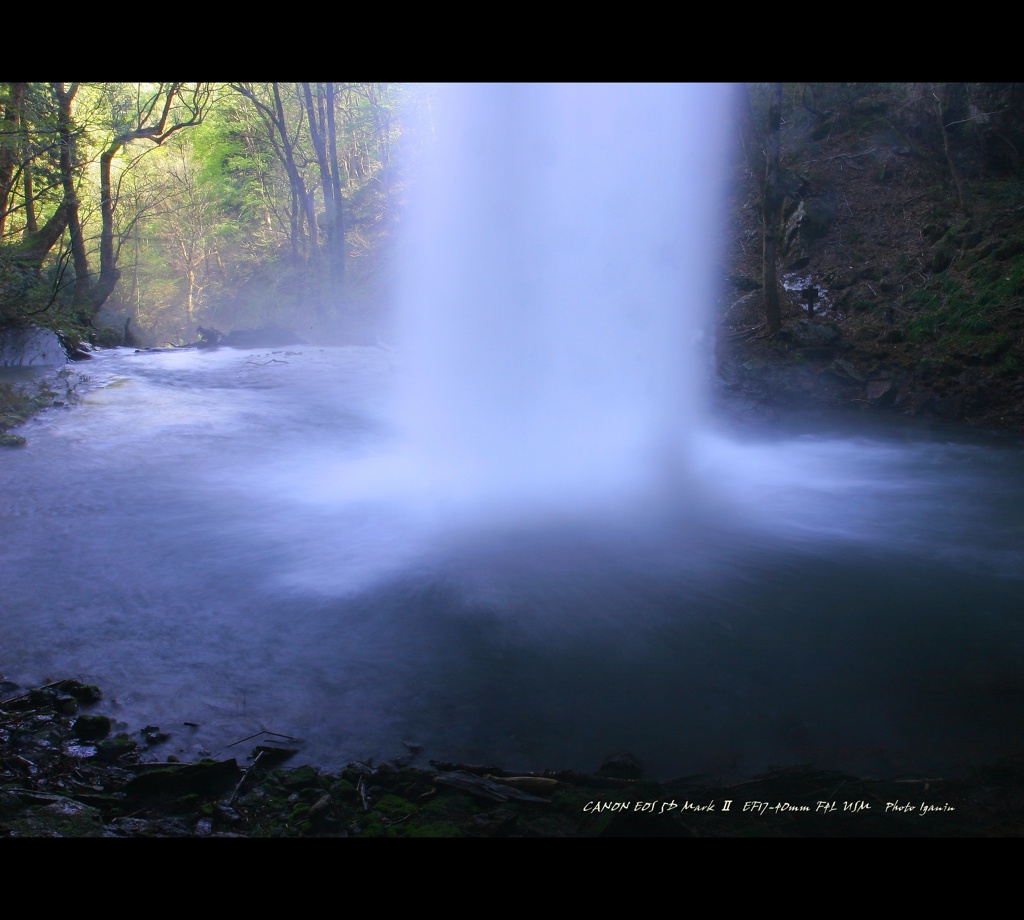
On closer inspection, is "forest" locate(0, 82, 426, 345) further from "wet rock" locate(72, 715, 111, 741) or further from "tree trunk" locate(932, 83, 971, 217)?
"tree trunk" locate(932, 83, 971, 217)

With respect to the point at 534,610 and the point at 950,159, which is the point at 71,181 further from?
the point at 950,159

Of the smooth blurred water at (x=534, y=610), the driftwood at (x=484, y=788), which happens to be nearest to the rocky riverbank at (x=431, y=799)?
the driftwood at (x=484, y=788)

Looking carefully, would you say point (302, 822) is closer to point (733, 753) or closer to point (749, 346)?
point (733, 753)

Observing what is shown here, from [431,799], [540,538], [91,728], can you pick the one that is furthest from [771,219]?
[91,728]

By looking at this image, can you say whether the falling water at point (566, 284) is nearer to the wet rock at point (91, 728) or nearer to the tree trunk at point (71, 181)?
the wet rock at point (91, 728)

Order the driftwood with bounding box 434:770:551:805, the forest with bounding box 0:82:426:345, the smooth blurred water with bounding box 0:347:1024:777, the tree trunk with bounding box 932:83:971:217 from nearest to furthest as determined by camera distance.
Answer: the driftwood with bounding box 434:770:551:805 < the smooth blurred water with bounding box 0:347:1024:777 < the tree trunk with bounding box 932:83:971:217 < the forest with bounding box 0:82:426:345

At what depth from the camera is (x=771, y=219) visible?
13828 mm

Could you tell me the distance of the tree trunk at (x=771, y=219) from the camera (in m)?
12.8

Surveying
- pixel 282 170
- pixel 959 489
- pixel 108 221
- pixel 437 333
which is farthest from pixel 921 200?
pixel 282 170

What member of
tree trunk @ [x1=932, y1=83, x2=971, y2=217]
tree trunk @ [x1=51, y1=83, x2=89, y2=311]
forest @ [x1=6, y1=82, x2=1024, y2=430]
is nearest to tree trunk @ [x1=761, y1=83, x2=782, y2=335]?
forest @ [x1=6, y1=82, x2=1024, y2=430]

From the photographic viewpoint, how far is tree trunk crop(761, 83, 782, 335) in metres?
12.8

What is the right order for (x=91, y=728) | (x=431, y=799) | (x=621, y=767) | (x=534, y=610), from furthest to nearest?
1. (x=534, y=610)
2. (x=91, y=728)
3. (x=621, y=767)
4. (x=431, y=799)

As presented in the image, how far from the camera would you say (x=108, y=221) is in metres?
23.5

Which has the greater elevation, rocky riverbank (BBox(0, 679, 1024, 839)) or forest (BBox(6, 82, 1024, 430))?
forest (BBox(6, 82, 1024, 430))
